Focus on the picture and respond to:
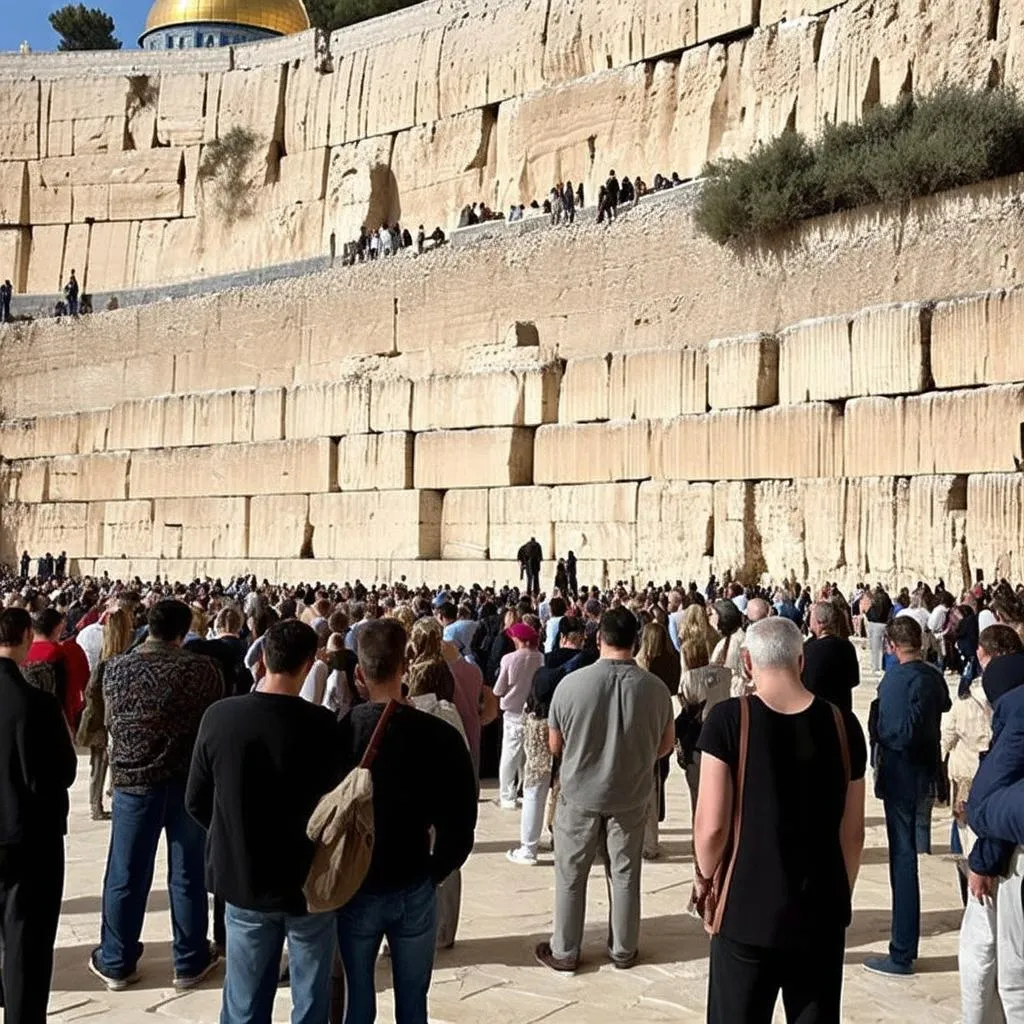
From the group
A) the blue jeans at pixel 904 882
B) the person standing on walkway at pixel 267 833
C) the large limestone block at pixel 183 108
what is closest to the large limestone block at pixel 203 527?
the large limestone block at pixel 183 108

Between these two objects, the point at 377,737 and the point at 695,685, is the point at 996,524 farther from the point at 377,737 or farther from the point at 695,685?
the point at 377,737

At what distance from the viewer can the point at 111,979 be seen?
185 inches

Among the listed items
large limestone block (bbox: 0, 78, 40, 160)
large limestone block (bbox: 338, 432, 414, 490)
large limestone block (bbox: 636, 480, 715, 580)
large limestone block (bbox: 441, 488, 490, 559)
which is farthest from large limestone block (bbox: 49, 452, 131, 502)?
large limestone block (bbox: 636, 480, 715, 580)

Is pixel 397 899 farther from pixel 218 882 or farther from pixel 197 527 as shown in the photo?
pixel 197 527

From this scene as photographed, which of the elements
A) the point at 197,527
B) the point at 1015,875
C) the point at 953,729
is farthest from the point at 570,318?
the point at 1015,875

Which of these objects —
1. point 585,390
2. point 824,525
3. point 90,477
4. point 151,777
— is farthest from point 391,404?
point 151,777

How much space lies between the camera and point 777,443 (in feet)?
64.8

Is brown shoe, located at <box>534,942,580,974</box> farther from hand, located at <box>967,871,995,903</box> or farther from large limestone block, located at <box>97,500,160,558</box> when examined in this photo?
large limestone block, located at <box>97,500,160,558</box>

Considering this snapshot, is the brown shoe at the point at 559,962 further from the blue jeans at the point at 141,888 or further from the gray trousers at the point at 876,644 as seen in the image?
the gray trousers at the point at 876,644

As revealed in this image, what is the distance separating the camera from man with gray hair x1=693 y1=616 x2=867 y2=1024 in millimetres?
3168

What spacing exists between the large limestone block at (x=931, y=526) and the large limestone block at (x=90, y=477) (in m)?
21.1

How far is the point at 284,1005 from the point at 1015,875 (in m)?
2.57

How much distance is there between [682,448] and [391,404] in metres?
7.69

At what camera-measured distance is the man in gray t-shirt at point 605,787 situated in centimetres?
488
